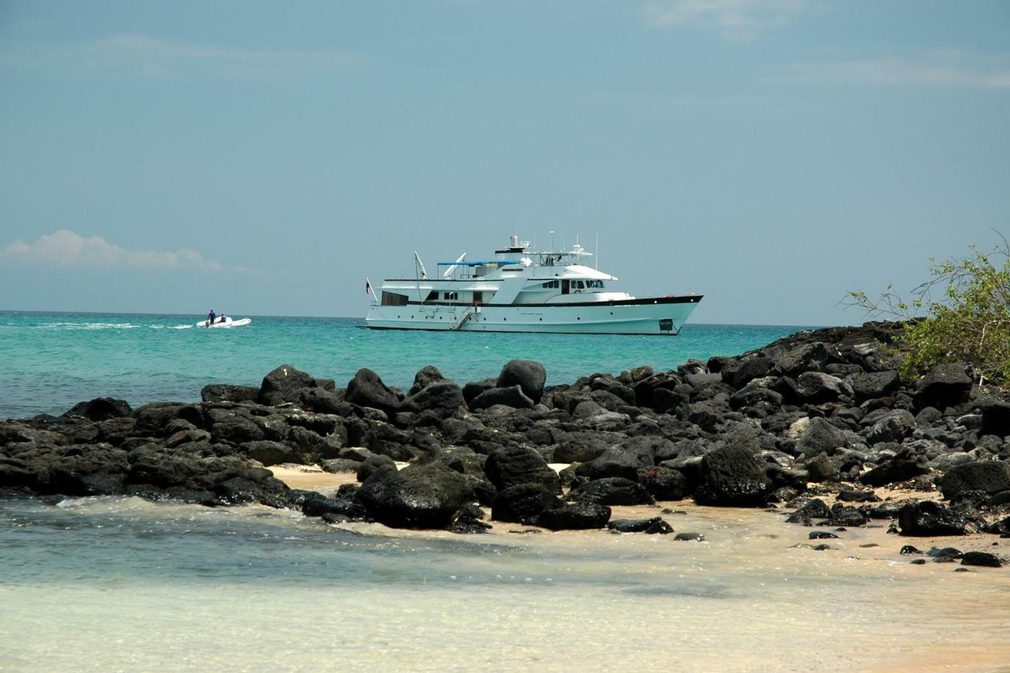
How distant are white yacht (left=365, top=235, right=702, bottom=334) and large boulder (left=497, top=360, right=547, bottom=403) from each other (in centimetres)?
4302

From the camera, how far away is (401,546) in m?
8.91

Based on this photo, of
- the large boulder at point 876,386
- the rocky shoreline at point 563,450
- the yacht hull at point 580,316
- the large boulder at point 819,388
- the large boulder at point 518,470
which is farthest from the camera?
the yacht hull at point 580,316

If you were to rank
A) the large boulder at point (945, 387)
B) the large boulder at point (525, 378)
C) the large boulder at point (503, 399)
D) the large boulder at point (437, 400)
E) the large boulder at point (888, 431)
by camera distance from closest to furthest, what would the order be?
the large boulder at point (888, 431), the large boulder at point (945, 387), the large boulder at point (437, 400), the large boulder at point (503, 399), the large boulder at point (525, 378)

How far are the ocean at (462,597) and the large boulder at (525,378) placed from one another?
9792 millimetres

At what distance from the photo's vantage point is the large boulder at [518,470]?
34.9 ft

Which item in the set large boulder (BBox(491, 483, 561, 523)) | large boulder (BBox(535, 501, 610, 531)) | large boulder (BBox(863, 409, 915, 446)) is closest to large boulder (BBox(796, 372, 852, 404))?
large boulder (BBox(863, 409, 915, 446))

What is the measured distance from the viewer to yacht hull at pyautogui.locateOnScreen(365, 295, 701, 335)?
209 feet

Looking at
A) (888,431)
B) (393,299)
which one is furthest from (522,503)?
(393,299)

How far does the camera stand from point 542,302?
65250 mm

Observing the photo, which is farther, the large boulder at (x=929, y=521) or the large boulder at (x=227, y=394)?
the large boulder at (x=227, y=394)

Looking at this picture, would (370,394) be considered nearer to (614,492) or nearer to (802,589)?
(614,492)

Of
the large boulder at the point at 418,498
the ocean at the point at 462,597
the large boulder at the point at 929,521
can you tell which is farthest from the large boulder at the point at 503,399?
the large boulder at the point at 929,521

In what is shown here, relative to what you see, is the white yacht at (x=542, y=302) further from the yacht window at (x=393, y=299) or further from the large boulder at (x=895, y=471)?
the large boulder at (x=895, y=471)

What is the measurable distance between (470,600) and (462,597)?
10 centimetres
